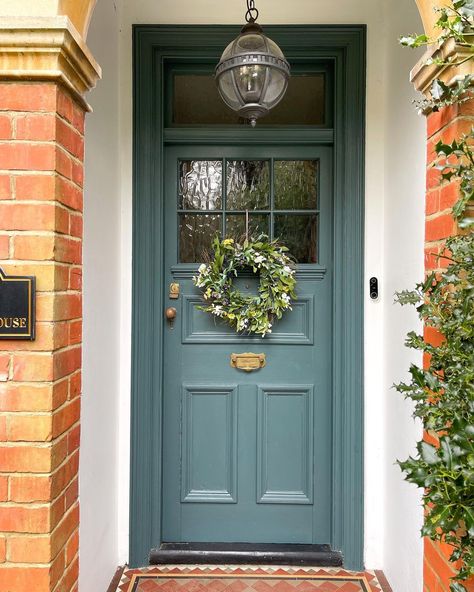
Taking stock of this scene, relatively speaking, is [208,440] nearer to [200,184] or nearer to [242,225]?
[242,225]

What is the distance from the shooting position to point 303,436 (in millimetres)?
2312

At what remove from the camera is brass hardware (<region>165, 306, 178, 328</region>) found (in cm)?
229

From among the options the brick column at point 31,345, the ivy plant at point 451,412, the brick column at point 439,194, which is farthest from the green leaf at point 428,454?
the brick column at point 31,345

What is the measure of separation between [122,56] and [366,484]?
253 cm

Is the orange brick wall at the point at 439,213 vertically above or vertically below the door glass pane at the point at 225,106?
below

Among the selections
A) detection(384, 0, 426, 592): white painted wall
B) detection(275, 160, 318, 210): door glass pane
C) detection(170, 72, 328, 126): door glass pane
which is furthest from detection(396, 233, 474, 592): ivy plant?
detection(170, 72, 328, 126): door glass pane

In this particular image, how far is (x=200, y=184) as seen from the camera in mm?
2346

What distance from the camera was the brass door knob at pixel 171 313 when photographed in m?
2.29

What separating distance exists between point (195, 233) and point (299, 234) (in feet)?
1.84

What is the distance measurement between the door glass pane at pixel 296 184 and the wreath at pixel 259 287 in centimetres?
26

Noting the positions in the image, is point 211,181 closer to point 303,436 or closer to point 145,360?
point 145,360

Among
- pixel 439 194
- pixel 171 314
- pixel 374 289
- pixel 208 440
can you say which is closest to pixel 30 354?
pixel 171 314

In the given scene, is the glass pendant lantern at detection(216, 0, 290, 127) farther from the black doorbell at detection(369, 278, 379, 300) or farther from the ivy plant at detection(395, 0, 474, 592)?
the black doorbell at detection(369, 278, 379, 300)

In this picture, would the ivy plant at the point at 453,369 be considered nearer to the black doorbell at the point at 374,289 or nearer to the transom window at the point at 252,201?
the black doorbell at the point at 374,289
